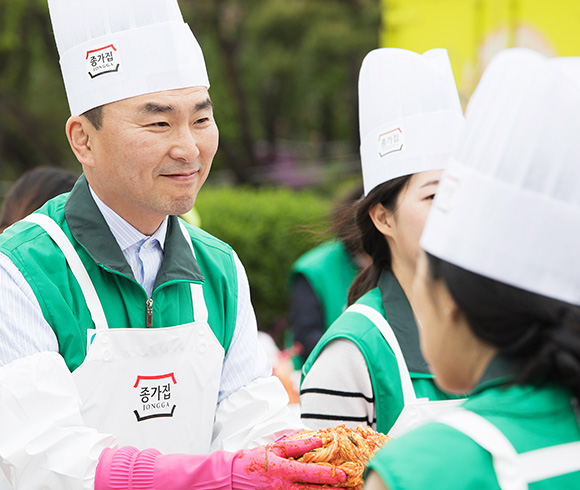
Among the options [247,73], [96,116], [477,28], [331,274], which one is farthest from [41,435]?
[247,73]

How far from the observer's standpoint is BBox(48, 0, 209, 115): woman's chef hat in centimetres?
218

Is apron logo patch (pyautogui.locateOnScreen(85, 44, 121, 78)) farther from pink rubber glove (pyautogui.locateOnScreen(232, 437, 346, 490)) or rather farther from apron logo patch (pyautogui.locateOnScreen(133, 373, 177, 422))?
pink rubber glove (pyautogui.locateOnScreen(232, 437, 346, 490))

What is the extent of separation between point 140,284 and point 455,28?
5832 mm

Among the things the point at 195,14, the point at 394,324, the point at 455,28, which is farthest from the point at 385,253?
the point at 195,14

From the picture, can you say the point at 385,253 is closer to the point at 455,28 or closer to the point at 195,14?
the point at 455,28

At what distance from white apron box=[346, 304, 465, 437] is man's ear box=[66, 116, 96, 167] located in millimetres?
907

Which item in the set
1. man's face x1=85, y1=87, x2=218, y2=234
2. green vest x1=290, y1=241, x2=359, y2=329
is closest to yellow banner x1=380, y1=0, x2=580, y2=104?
green vest x1=290, y1=241, x2=359, y2=329

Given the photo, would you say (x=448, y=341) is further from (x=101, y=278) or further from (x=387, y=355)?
(x=101, y=278)

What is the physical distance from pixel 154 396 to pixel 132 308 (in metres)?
0.23

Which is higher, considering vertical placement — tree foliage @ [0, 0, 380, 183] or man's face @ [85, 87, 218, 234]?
Result: man's face @ [85, 87, 218, 234]

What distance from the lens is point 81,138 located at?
2.22 m

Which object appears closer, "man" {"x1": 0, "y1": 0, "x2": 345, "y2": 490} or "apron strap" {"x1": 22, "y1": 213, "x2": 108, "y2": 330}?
"man" {"x1": 0, "y1": 0, "x2": 345, "y2": 490}

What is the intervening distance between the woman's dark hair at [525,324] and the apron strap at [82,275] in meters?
1.06

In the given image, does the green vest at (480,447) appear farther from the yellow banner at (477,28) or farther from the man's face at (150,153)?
the yellow banner at (477,28)
